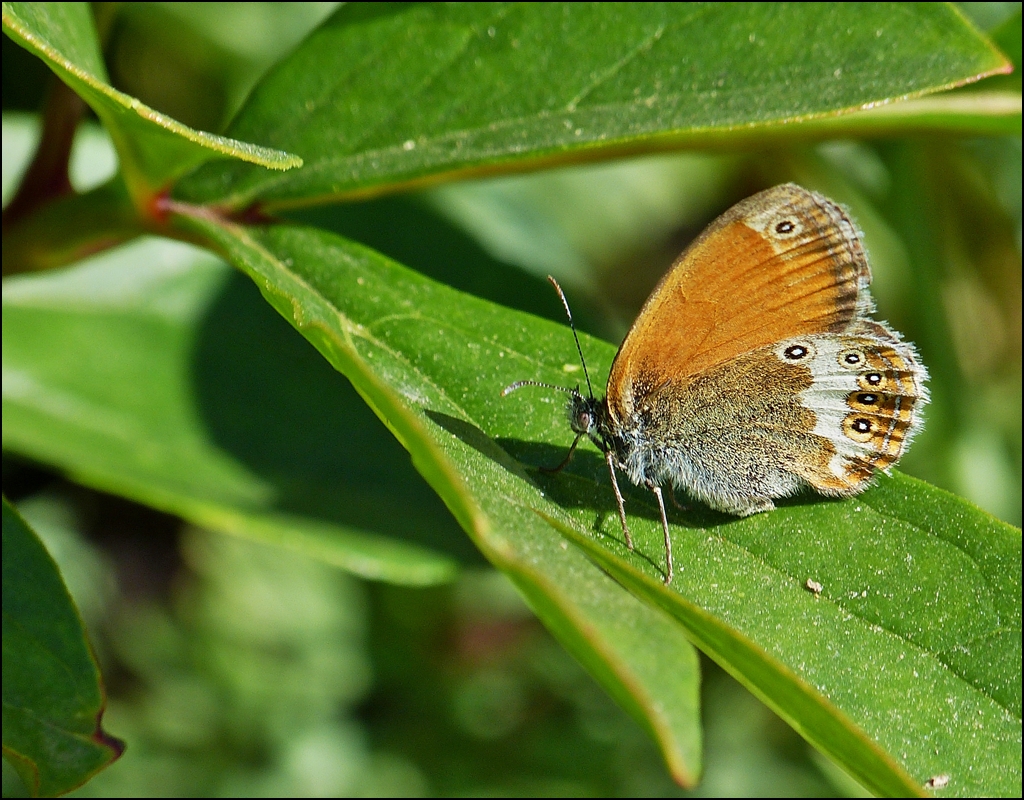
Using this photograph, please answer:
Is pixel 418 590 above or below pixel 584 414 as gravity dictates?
below

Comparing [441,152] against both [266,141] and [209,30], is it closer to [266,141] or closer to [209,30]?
[266,141]

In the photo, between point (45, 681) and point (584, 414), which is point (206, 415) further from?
point (584, 414)

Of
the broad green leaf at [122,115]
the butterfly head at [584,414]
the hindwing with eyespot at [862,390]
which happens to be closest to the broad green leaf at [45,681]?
the broad green leaf at [122,115]

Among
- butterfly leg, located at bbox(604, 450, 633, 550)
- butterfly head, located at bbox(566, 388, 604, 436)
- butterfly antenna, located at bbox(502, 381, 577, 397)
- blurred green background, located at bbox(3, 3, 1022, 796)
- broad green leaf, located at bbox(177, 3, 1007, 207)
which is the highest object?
broad green leaf, located at bbox(177, 3, 1007, 207)

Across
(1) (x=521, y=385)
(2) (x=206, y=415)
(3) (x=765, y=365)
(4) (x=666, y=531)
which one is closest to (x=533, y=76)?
(1) (x=521, y=385)

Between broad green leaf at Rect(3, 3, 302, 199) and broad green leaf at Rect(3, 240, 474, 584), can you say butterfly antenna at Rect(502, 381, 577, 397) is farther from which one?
broad green leaf at Rect(3, 240, 474, 584)

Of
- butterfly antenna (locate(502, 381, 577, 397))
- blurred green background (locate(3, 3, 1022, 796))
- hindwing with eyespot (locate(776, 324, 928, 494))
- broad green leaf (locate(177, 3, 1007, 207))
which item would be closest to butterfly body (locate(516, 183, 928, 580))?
hindwing with eyespot (locate(776, 324, 928, 494))
